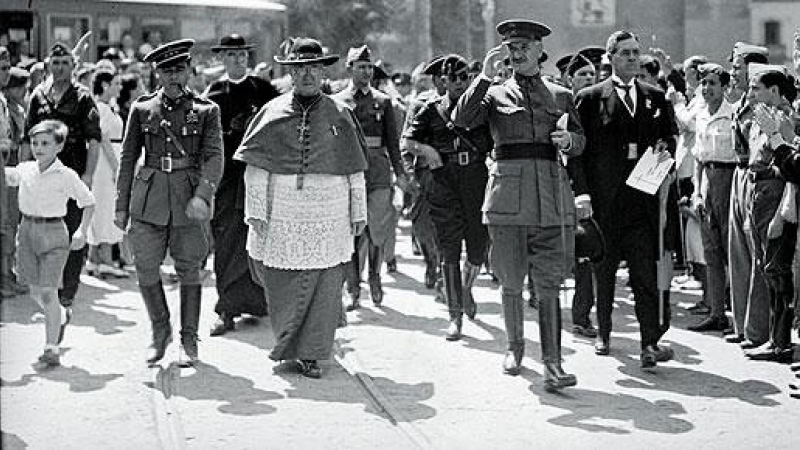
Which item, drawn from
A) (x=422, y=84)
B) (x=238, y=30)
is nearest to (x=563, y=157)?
(x=422, y=84)

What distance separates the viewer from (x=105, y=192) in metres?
14.5

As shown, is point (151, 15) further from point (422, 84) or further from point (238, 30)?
point (422, 84)

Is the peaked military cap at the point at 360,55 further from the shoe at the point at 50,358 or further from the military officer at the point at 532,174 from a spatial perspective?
the shoe at the point at 50,358

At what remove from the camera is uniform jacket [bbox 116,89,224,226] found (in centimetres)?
911

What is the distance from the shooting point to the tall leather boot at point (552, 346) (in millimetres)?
8266

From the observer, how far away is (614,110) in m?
9.19

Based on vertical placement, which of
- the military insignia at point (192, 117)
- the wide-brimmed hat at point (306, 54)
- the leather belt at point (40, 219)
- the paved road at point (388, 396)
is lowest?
the paved road at point (388, 396)

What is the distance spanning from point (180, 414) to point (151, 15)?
47.1 ft

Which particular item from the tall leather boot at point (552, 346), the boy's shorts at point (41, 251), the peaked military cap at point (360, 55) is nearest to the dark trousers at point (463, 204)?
the peaked military cap at point (360, 55)

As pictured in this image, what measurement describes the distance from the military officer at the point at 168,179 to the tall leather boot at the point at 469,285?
99.0 inches

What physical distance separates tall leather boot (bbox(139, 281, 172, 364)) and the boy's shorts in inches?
23.8

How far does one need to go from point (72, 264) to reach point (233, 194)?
1432mm

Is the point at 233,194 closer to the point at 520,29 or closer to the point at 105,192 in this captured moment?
the point at 520,29

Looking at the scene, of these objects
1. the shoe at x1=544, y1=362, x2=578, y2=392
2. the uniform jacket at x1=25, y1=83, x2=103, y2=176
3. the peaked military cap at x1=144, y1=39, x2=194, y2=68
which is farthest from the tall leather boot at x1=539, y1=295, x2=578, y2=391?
the uniform jacket at x1=25, y1=83, x2=103, y2=176
